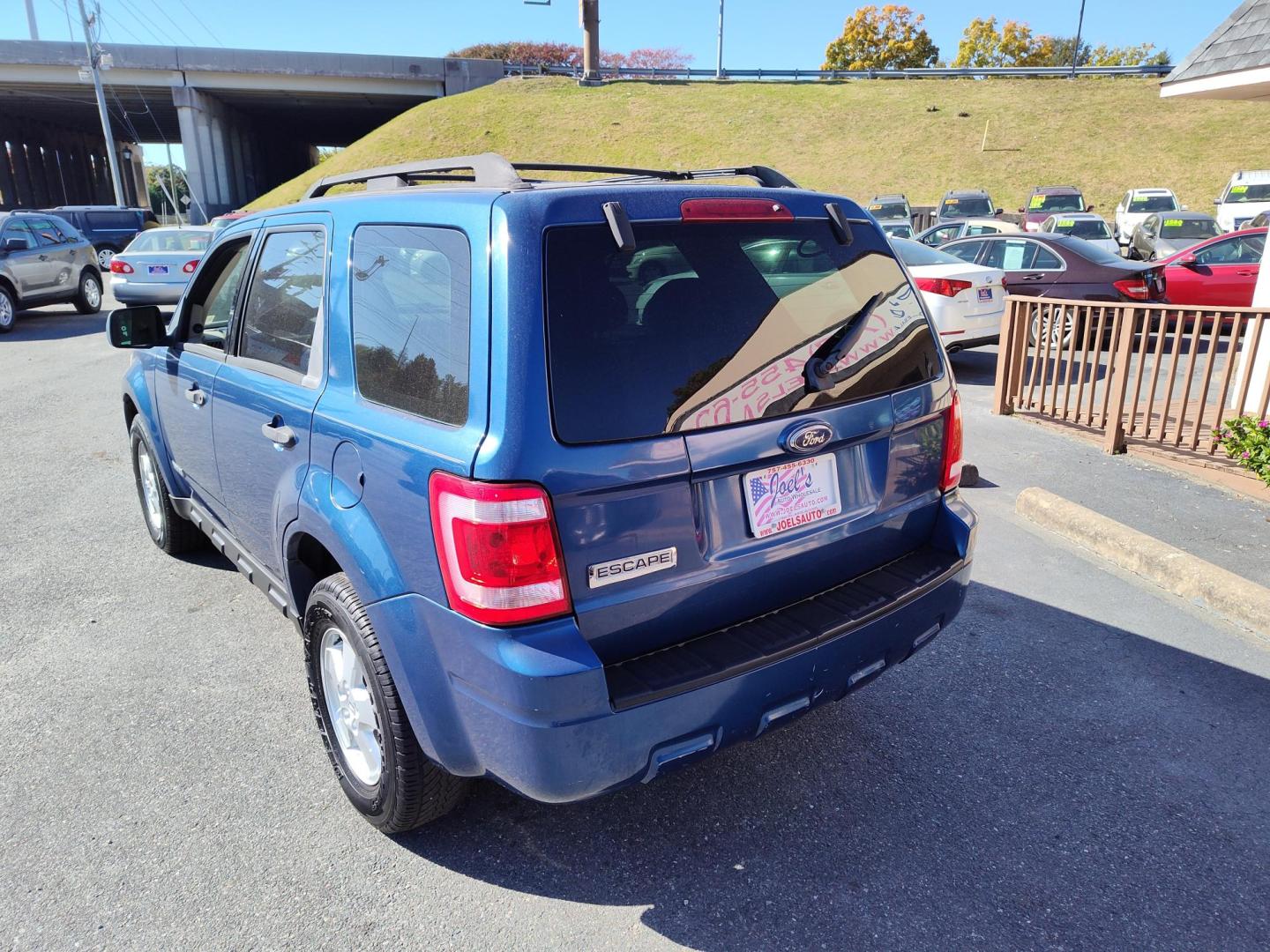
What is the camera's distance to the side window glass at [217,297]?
371 centimetres

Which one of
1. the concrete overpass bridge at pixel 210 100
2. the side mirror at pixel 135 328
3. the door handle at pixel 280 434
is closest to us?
the door handle at pixel 280 434

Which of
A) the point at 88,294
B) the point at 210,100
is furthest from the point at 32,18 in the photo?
the point at 88,294

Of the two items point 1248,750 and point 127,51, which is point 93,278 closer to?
point 1248,750

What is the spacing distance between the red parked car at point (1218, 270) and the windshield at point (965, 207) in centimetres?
1339

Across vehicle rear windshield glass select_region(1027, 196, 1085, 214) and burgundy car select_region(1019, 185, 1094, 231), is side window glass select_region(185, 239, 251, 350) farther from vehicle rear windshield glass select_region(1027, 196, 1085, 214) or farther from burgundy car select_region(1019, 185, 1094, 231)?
vehicle rear windshield glass select_region(1027, 196, 1085, 214)

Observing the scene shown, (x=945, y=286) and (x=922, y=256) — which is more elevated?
(x=922, y=256)

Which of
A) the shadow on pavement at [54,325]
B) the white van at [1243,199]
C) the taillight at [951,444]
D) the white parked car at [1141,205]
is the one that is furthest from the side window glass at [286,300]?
the white parked car at [1141,205]

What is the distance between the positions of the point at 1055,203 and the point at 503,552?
29.5 metres

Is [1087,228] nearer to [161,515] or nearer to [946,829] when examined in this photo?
[946,829]

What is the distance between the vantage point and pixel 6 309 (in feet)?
47.0

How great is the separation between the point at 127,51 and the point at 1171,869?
5898cm

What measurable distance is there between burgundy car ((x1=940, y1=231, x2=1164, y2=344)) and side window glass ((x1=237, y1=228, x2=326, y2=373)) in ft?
33.1

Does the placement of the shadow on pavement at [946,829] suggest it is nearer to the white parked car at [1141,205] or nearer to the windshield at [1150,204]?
the white parked car at [1141,205]

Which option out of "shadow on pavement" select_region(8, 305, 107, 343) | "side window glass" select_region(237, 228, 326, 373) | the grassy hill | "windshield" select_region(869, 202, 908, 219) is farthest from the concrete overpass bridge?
"side window glass" select_region(237, 228, 326, 373)
